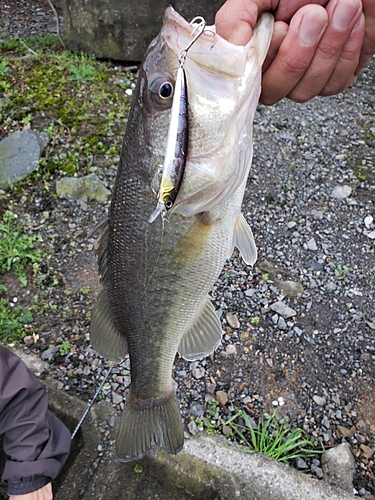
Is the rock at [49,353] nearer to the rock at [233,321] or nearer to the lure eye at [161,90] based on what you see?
the rock at [233,321]

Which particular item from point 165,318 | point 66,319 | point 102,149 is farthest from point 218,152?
point 102,149

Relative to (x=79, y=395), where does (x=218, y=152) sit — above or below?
above

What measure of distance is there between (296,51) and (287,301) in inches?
90.9

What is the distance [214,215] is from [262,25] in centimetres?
65

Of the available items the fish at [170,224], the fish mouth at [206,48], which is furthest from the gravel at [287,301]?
the fish mouth at [206,48]

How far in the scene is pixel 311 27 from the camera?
1.52 meters

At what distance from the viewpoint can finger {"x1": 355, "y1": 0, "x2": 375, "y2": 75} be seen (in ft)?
5.32

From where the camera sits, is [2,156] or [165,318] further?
[2,156]

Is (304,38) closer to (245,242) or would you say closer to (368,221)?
(245,242)

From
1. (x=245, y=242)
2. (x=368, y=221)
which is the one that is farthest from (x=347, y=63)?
(x=368, y=221)

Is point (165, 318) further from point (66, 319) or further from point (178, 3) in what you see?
point (178, 3)

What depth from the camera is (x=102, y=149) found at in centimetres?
457

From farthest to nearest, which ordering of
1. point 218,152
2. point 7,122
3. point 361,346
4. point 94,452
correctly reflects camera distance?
point 7,122
point 361,346
point 94,452
point 218,152

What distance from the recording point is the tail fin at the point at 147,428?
1961 millimetres
